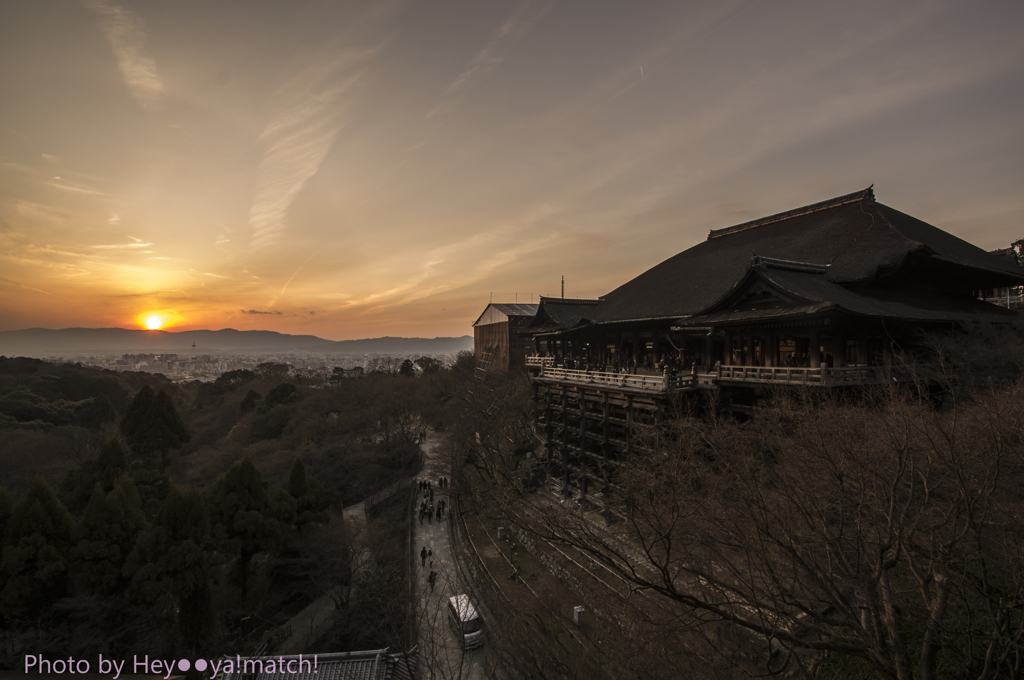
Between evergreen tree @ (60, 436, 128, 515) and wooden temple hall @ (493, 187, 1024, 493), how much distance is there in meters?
23.6

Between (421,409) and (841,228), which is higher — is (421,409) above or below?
below

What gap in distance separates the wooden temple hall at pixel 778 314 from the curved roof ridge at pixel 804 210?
6cm

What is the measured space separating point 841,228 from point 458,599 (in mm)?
23328

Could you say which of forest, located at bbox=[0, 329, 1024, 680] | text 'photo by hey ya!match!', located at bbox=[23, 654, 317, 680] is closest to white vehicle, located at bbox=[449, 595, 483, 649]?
forest, located at bbox=[0, 329, 1024, 680]

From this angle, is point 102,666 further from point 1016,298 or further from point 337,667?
point 1016,298

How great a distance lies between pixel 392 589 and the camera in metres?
17.1

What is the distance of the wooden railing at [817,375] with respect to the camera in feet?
44.4

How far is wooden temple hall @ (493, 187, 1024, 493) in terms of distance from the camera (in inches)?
606

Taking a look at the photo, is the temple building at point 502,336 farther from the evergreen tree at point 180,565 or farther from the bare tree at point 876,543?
the bare tree at point 876,543

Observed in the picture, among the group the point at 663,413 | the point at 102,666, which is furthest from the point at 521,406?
the point at 102,666

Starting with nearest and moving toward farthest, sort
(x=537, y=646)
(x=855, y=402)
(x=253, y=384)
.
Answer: (x=537, y=646)
(x=855, y=402)
(x=253, y=384)

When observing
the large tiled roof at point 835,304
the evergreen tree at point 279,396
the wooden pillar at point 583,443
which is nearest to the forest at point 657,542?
the wooden pillar at point 583,443

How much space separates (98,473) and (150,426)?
16349mm

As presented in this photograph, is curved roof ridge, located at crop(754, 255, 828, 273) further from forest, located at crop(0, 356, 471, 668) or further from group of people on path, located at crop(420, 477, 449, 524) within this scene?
group of people on path, located at crop(420, 477, 449, 524)
